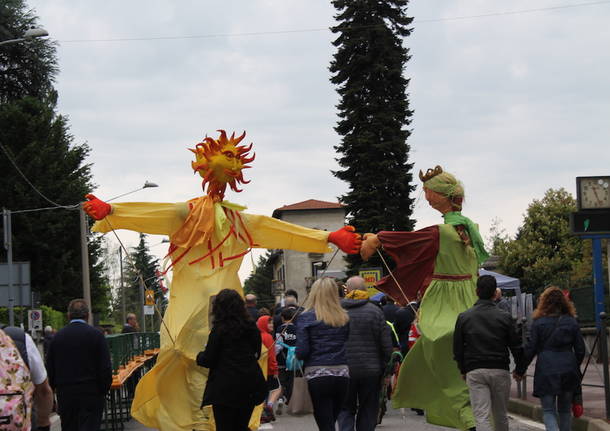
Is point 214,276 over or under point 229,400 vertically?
over

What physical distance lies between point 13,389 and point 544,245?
49580 millimetres

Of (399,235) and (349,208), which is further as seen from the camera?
(349,208)

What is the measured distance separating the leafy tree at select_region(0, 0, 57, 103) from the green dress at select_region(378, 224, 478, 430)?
4093 cm

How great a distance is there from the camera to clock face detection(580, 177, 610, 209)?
13.4 meters

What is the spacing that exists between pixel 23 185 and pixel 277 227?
117ft

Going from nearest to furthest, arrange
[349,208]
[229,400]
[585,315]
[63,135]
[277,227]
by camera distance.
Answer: [229,400] < [277,227] < [585,315] < [349,208] < [63,135]

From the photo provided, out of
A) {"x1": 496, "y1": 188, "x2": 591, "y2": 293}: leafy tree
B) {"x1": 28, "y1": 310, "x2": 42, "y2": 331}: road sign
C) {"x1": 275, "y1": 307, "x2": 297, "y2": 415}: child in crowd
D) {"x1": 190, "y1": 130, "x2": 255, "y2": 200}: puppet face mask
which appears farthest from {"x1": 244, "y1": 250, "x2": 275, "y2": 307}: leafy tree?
{"x1": 190, "y1": 130, "x2": 255, "y2": 200}: puppet face mask

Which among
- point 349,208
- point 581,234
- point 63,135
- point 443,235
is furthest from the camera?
point 63,135

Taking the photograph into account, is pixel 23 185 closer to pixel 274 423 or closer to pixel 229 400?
pixel 274 423

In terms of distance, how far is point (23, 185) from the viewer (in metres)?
45.2

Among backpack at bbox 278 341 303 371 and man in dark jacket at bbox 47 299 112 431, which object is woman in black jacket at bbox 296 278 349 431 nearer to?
man in dark jacket at bbox 47 299 112 431

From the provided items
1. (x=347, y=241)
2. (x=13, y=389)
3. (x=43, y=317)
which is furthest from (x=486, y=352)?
(x=43, y=317)

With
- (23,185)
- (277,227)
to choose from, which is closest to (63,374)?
(277,227)

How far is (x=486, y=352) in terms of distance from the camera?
9195 millimetres
